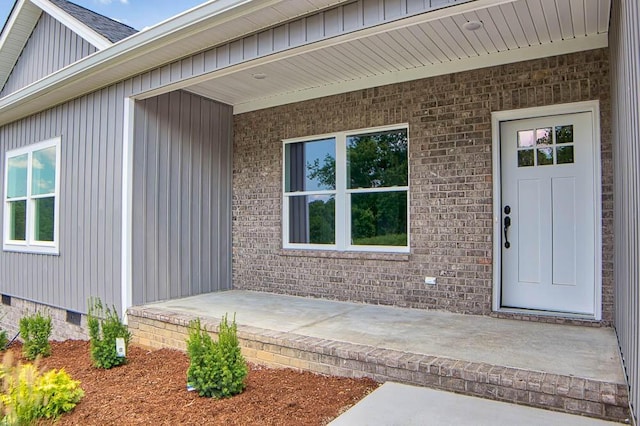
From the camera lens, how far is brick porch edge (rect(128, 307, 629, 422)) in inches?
102

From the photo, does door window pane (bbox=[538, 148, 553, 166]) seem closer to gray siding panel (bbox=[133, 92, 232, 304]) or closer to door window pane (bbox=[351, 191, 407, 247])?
door window pane (bbox=[351, 191, 407, 247])

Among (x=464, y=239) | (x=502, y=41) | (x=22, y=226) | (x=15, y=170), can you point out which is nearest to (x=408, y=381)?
(x=464, y=239)

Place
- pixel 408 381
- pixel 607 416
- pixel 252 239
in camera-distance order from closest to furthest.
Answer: pixel 607 416
pixel 408 381
pixel 252 239

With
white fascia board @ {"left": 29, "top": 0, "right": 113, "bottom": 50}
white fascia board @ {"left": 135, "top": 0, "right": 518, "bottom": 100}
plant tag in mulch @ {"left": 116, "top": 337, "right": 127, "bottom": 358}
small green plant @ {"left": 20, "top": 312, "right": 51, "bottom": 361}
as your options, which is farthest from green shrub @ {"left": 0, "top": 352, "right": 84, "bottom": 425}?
white fascia board @ {"left": 29, "top": 0, "right": 113, "bottom": 50}

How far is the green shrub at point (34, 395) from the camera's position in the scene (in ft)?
9.41

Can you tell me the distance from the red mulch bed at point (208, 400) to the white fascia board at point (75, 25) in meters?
4.13

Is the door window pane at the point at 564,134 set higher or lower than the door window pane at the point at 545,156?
higher

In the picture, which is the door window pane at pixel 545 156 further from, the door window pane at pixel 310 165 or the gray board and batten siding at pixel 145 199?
the gray board and batten siding at pixel 145 199

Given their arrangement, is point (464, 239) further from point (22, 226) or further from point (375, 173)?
point (22, 226)

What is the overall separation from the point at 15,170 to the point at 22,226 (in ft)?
3.39

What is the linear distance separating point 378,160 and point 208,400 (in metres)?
3.41

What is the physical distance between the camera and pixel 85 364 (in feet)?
15.0

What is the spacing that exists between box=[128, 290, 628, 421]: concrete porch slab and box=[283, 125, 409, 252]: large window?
936 millimetres

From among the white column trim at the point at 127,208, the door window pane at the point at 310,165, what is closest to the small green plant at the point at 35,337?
the white column trim at the point at 127,208
